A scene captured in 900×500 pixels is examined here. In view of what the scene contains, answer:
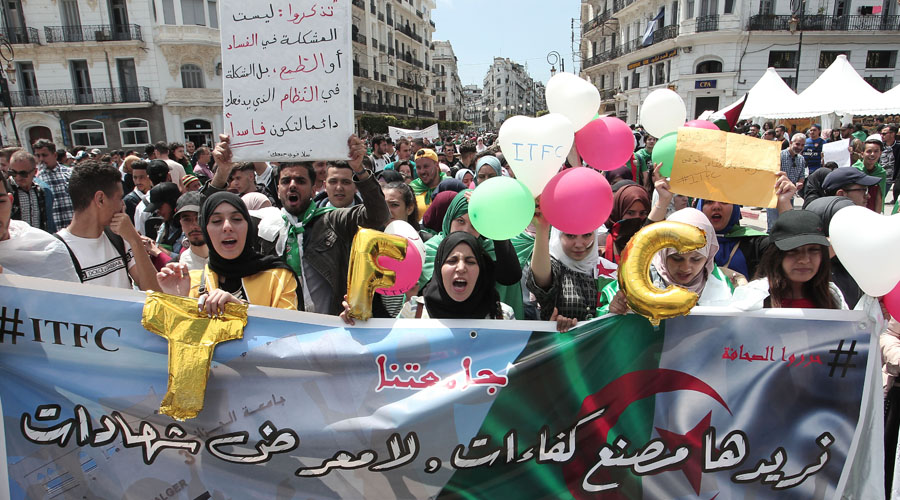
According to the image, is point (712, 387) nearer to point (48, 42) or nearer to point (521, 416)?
point (521, 416)

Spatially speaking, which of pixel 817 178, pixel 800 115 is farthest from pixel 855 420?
pixel 800 115

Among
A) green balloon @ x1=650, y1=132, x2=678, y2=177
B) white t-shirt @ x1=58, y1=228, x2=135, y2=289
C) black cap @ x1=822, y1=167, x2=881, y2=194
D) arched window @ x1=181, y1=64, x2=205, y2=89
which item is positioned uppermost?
arched window @ x1=181, y1=64, x2=205, y2=89

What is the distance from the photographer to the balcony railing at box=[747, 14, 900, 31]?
92.4ft

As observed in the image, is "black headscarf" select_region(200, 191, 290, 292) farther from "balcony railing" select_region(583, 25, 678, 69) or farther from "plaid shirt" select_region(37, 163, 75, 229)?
"balcony railing" select_region(583, 25, 678, 69)

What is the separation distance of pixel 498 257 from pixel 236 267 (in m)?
1.28

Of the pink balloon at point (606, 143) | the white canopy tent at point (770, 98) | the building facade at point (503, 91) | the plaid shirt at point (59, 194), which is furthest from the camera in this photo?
the building facade at point (503, 91)

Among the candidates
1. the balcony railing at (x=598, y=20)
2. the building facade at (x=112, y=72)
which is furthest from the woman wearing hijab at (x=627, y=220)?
the balcony railing at (x=598, y=20)

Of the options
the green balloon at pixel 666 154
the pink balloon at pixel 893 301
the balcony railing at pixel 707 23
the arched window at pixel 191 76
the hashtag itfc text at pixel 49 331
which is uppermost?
the balcony railing at pixel 707 23

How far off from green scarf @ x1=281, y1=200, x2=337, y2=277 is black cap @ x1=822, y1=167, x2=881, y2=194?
4.12 meters

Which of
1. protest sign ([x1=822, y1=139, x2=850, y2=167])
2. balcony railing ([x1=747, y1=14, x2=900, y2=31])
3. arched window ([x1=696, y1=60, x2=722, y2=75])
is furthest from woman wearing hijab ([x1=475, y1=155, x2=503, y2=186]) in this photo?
balcony railing ([x1=747, y1=14, x2=900, y2=31])

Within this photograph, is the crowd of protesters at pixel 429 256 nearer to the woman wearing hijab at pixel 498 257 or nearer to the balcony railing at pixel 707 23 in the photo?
the woman wearing hijab at pixel 498 257

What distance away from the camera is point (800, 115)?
44.1 feet

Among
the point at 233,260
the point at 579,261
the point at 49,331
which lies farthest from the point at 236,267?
the point at 579,261

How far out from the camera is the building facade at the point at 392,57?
143ft
